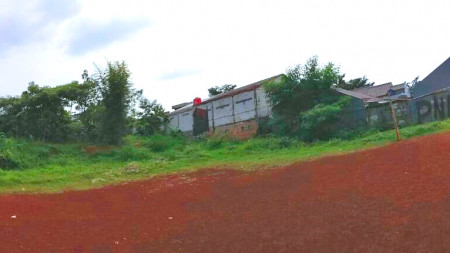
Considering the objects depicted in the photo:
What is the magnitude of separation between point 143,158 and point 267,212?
1290 centimetres

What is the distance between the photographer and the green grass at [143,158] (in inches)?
723

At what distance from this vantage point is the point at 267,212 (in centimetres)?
1191

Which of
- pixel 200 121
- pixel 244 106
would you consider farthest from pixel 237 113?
pixel 200 121

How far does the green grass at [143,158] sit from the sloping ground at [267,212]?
2.23 meters

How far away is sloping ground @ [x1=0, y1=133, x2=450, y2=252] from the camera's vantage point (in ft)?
31.4

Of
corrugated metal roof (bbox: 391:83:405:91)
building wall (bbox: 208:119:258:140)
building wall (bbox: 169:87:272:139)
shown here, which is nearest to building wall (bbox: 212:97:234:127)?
building wall (bbox: 169:87:272:139)

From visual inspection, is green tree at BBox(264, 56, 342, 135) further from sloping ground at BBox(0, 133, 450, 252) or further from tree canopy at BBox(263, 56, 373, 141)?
sloping ground at BBox(0, 133, 450, 252)

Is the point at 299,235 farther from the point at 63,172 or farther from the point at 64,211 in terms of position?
the point at 63,172

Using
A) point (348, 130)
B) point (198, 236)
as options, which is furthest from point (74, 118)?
point (198, 236)

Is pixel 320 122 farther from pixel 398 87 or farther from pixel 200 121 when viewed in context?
pixel 398 87

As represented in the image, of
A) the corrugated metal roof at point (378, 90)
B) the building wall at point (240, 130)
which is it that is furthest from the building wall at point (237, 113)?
the corrugated metal roof at point (378, 90)

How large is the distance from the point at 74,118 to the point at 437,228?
24208mm

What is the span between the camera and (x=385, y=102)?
24.5m

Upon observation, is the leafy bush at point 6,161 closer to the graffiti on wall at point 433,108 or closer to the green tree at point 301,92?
the green tree at point 301,92
